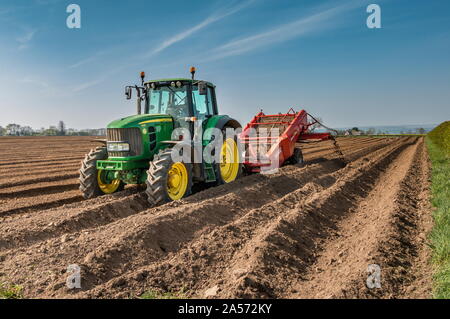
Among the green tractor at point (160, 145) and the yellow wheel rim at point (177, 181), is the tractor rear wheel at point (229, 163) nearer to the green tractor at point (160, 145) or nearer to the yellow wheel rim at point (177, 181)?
the green tractor at point (160, 145)

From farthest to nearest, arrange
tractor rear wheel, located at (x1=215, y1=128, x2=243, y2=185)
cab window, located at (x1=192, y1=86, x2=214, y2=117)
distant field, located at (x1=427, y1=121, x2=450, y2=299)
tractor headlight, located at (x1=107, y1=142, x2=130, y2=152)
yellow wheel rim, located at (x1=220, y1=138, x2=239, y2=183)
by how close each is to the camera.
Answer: yellow wheel rim, located at (x1=220, y1=138, x2=239, y2=183) < tractor rear wheel, located at (x1=215, y1=128, x2=243, y2=185) < cab window, located at (x1=192, y1=86, x2=214, y2=117) < tractor headlight, located at (x1=107, y1=142, x2=130, y2=152) < distant field, located at (x1=427, y1=121, x2=450, y2=299)

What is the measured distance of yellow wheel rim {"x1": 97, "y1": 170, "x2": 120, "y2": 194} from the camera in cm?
718

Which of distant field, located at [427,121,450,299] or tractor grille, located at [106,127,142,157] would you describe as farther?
tractor grille, located at [106,127,142,157]

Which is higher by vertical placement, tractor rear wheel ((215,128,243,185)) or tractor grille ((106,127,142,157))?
tractor grille ((106,127,142,157))

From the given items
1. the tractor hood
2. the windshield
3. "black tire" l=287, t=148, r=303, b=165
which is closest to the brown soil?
the tractor hood

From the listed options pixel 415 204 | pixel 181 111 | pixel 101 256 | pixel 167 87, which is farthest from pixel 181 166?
pixel 415 204

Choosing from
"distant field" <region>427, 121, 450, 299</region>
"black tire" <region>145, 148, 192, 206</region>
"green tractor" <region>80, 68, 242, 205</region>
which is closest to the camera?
"distant field" <region>427, 121, 450, 299</region>

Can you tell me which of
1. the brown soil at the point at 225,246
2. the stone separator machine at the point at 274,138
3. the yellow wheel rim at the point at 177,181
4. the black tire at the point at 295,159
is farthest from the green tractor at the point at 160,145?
the black tire at the point at 295,159

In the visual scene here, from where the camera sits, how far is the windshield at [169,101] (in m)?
7.24

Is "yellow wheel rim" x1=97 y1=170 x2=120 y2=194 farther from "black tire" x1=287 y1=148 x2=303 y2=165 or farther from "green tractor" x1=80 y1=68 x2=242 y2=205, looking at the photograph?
"black tire" x1=287 y1=148 x2=303 y2=165

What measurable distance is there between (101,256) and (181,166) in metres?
2.84

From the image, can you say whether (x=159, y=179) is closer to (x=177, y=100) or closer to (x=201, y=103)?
(x=177, y=100)

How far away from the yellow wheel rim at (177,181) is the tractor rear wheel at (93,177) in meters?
1.45

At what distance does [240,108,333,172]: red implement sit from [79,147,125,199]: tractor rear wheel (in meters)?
3.99
